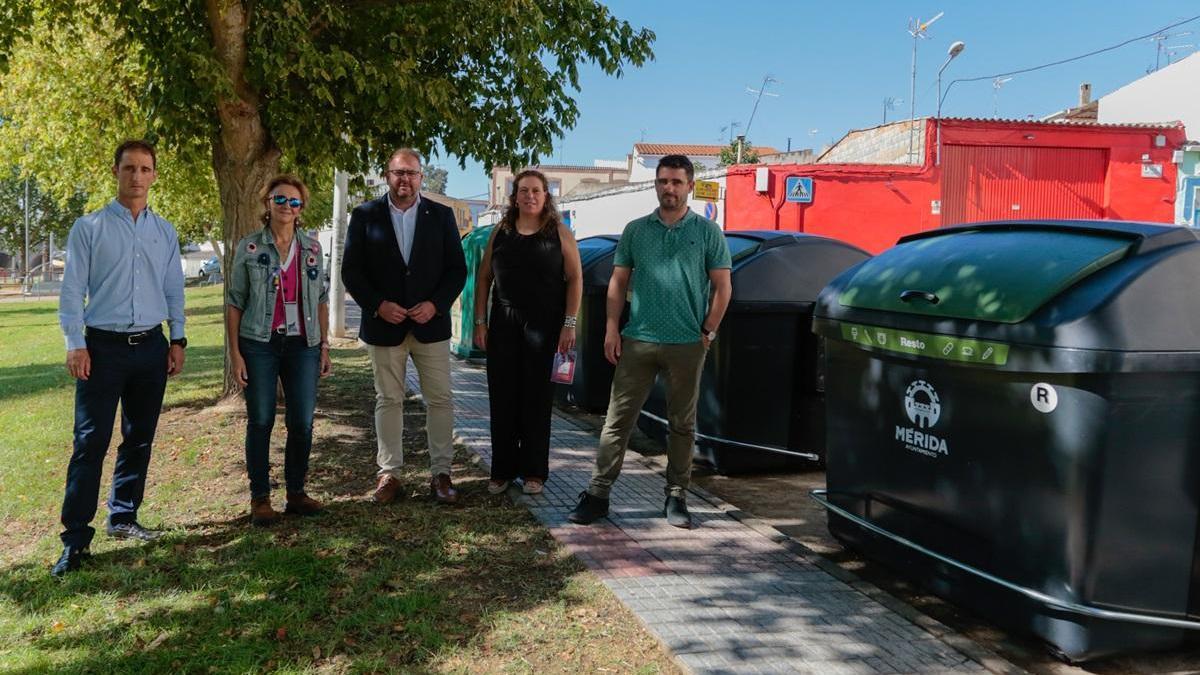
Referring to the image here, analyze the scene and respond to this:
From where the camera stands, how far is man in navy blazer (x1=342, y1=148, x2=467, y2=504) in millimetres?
4840

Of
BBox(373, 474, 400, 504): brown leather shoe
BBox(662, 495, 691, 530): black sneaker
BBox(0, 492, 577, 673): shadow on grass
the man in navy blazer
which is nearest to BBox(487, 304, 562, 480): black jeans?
the man in navy blazer

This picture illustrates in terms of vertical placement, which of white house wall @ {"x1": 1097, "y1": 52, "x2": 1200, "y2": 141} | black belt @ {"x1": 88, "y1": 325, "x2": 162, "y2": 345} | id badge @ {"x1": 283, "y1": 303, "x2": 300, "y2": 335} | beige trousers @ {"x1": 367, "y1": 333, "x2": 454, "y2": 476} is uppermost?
white house wall @ {"x1": 1097, "y1": 52, "x2": 1200, "y2": 141}

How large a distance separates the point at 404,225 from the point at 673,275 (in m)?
1.47

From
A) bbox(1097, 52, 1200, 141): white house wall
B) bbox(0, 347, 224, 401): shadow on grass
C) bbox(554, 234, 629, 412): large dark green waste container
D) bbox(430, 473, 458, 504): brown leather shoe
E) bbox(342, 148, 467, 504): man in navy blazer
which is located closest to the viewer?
bbox(342, 148, 467, 504): man in navy blazer

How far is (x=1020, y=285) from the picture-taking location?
337 cm

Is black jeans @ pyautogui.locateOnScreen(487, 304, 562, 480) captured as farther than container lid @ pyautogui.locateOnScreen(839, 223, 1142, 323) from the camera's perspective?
Yes

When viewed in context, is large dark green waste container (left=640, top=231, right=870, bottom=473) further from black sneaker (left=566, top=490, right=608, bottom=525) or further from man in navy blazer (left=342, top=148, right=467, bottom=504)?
man in navy blazer (left=342, top=148, right=467, bottom=504)

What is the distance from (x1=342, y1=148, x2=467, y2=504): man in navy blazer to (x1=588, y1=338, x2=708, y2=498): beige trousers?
3.17 feet

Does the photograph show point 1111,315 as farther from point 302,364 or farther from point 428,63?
point 428,63

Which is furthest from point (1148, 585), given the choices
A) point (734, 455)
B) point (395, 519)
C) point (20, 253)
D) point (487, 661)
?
point (20, 253)

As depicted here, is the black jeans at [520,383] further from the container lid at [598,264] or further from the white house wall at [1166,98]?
the white house wall at [1166,98]

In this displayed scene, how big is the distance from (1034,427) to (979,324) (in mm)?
419

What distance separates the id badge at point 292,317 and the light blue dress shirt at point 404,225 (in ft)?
2.06

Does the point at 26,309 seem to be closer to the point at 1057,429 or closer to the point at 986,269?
the point at 986,269
